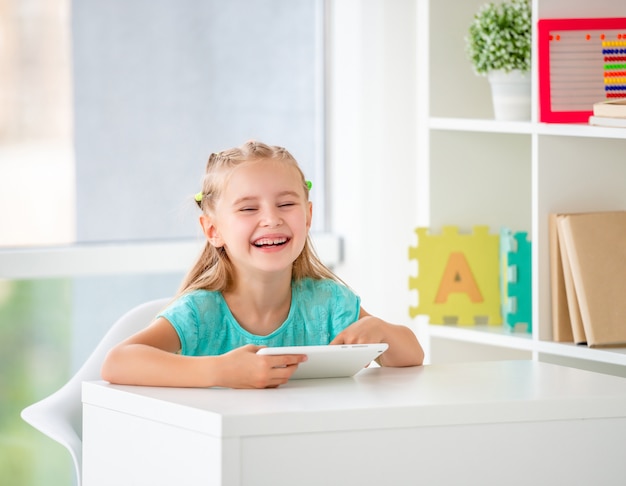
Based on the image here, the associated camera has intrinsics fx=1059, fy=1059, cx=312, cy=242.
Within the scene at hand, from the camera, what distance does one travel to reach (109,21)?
109 inches

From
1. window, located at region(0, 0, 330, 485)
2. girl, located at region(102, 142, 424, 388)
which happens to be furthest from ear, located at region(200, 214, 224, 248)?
window, located at region(0, 0, 330, 485)

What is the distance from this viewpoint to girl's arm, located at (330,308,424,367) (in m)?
1.60

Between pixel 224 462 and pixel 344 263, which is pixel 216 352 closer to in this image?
pixel 224 462

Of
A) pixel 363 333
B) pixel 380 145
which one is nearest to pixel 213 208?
pixel 363 333

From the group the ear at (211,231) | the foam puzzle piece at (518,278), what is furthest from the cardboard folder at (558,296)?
the ear at (211,231)

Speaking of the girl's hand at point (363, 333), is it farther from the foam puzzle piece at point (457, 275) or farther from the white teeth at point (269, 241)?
the foam puzzle piece at point (457, 275)

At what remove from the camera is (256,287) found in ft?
5.65

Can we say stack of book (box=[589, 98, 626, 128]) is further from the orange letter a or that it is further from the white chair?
the white chair

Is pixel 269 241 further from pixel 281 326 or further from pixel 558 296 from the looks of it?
pixel 558 296

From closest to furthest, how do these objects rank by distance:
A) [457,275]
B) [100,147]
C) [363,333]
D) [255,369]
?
1. [255,369]
2. [363,333]
3. [457,275]
4. [100,147]

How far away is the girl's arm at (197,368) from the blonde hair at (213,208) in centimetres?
30

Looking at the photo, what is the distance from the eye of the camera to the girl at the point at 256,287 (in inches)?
64.2

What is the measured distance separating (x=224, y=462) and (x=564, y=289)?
3.78 feet

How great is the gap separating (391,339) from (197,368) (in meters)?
0.36
